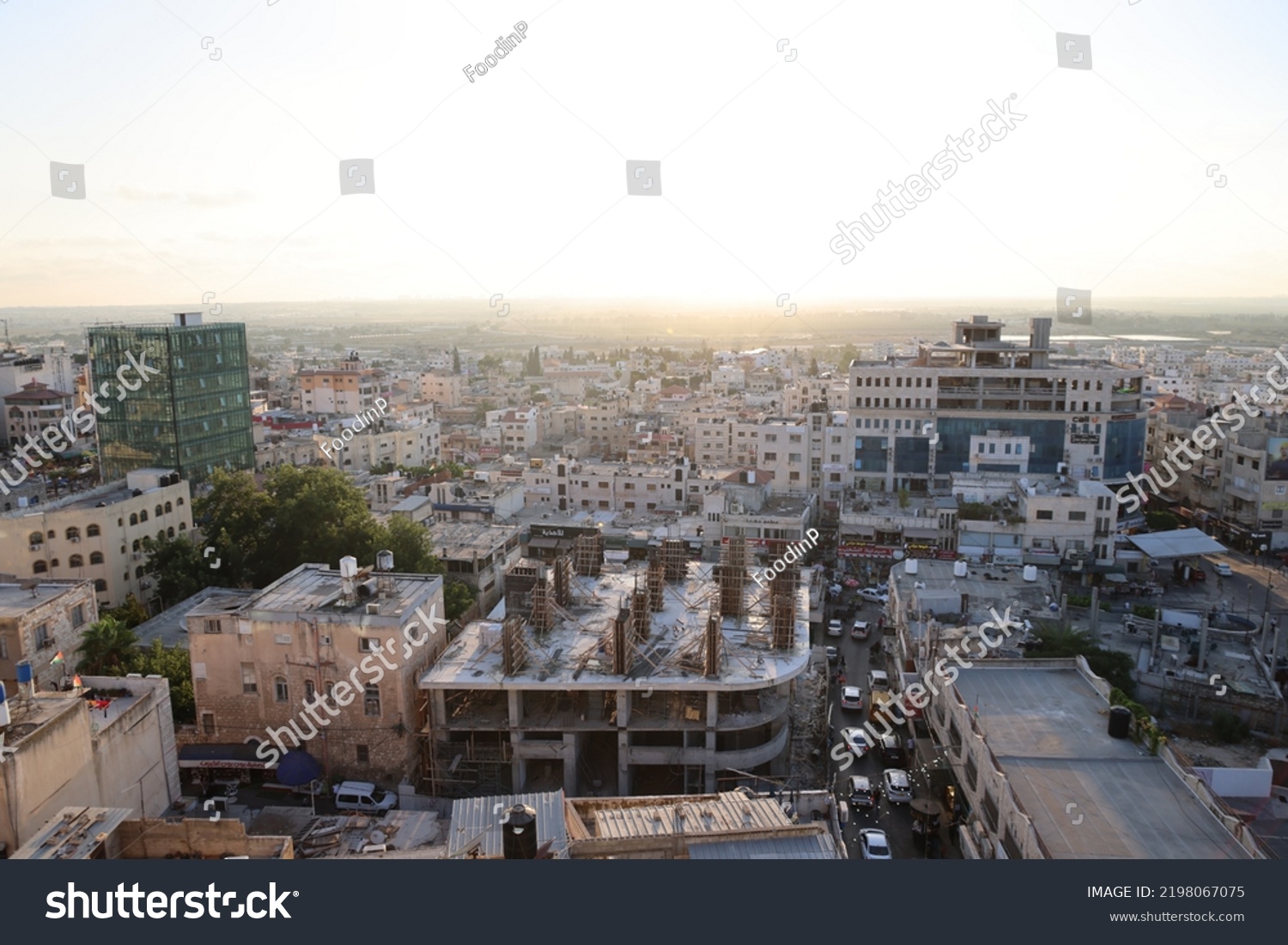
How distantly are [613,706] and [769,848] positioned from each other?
16.2 ft

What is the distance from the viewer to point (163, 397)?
26.2 metres

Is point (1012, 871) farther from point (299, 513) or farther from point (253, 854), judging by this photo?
point (299, 513)

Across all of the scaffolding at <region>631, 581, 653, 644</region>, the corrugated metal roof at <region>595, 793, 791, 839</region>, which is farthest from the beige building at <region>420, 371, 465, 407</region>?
the corrugated metal roof at <region>595, 793, 791, 839</region>

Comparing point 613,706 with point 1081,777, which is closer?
point 1081,777

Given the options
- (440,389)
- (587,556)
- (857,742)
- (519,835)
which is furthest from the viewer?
(440,389)

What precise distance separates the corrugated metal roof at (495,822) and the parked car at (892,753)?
21.6 feet

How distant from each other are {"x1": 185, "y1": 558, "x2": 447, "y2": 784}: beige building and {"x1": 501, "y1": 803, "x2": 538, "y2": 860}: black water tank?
16.3 feet

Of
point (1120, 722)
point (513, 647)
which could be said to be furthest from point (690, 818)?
point (1120, 722)

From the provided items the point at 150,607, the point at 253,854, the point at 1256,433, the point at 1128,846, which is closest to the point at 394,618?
the point at 253,854

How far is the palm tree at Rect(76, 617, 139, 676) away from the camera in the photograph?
12.0 metres

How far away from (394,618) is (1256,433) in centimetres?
2419

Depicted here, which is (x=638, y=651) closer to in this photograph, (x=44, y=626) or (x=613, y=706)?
(x=613, y=706)

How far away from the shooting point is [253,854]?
20.5ft

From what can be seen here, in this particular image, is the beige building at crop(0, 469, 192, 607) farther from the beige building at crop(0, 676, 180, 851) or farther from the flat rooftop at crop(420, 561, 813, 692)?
the flat rooftop at crop(420, 561, 813, 692)
